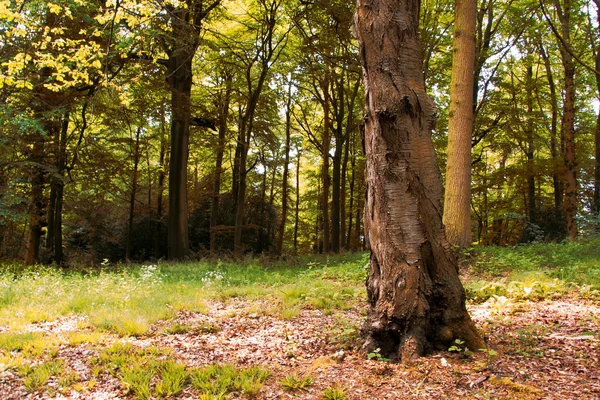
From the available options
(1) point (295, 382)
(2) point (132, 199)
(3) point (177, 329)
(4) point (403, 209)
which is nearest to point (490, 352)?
(4) point (403, 209)

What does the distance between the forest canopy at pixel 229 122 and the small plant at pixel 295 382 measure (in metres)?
6.49

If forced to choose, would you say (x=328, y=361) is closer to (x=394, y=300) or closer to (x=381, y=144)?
(x=394, y=300)

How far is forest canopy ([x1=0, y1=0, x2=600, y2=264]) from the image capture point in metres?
10.8

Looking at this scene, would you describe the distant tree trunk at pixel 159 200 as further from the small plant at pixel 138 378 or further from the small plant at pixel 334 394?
the small plant at pixel 334 394

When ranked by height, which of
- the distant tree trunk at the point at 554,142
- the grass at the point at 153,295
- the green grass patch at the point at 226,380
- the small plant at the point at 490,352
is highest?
the distant tree trunk at the point at 554,142

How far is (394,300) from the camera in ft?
11.0

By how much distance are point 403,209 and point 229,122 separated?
14.8m

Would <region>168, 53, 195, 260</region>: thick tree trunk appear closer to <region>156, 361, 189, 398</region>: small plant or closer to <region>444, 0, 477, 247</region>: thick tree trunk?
<region>444, 0, 477, 247</region>: thick tree trunk

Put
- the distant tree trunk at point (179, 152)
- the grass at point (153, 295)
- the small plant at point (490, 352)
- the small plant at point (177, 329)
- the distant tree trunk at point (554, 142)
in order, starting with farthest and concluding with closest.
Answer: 1. the distant tree trunk at point (554, 142)
2. the distant tree trunk at point (179, 152)
3. the grass at point (153, 295)
4. the small plant at point (177, 329)
5. the small plant at point (490, 352)

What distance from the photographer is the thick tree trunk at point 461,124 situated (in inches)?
317

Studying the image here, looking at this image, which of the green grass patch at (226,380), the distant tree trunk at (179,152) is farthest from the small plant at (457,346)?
the distant tree trunk at (179,152)

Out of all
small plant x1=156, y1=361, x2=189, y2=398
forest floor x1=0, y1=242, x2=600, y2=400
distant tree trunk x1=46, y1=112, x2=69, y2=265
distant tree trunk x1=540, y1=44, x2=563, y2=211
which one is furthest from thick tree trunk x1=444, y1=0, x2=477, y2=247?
distant tree trunk x1=46, y1=112, x2=69, y2=265

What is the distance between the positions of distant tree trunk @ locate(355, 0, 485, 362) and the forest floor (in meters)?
0.24

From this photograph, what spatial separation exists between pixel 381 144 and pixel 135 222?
1637 centimetres
